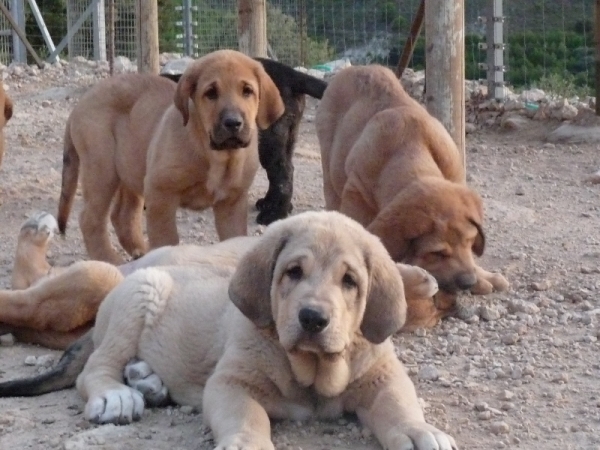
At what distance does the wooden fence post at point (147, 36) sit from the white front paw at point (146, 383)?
24.1 ft

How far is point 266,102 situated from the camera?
23.5ft

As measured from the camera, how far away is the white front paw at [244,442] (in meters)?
3.61

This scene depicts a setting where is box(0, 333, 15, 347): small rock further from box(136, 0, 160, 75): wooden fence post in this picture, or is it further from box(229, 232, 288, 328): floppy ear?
box(136, 0, 160, 75): wooden fence post

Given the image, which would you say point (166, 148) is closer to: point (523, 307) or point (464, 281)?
point (464, 281)

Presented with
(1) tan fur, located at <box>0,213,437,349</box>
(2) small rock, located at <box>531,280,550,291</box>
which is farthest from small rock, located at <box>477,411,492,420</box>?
(2) small rock, located at <box>531,280,550,291</box>

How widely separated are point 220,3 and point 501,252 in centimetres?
1436

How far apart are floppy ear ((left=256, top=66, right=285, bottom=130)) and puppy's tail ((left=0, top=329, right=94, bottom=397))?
257cm

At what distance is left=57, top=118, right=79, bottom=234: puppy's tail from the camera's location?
784cm

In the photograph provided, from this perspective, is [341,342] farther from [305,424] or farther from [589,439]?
[589,439]

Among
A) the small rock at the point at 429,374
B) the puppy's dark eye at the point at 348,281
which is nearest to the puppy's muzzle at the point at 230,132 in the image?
the small rock at the point at 429,374

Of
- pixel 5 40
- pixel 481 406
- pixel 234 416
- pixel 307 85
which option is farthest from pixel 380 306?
pixel 5 40

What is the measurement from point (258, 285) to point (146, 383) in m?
0.77

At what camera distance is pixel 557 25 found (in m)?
19.0

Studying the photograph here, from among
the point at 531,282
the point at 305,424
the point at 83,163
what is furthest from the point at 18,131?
the point at 305,424
